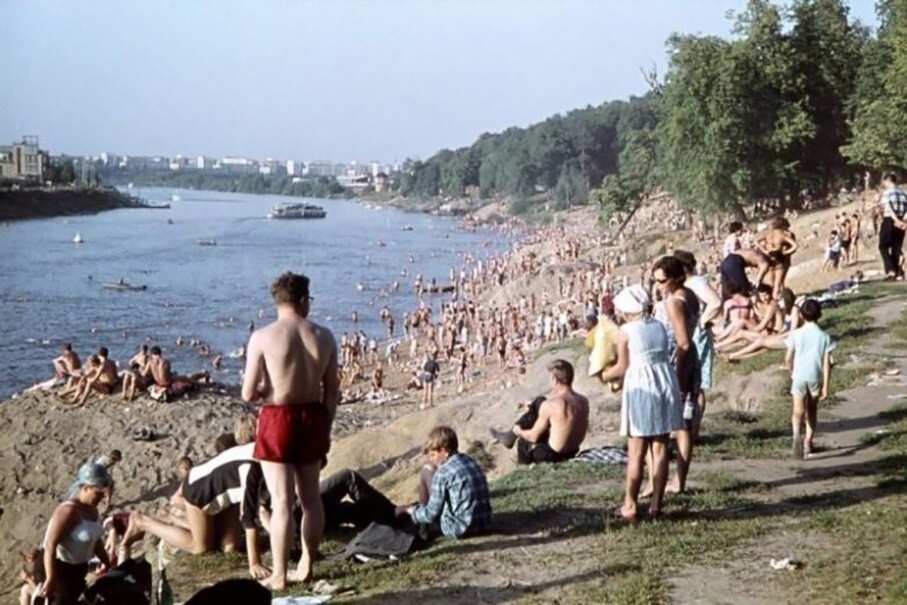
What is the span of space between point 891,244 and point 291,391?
1468 cm

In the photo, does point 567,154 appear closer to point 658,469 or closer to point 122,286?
point 122,286

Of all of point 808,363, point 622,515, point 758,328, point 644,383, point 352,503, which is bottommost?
point 352,503

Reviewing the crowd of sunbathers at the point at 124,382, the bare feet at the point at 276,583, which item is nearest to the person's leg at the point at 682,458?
the bare feet at the point at 276,583

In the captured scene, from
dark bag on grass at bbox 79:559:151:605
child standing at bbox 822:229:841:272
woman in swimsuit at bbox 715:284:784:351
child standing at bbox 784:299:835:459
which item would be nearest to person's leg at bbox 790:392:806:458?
child standing at bbox 784:299:835:459

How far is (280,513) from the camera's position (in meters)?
6.14

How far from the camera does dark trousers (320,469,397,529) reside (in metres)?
7.81

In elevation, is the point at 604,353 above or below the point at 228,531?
above

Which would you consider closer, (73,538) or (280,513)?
(280,513)

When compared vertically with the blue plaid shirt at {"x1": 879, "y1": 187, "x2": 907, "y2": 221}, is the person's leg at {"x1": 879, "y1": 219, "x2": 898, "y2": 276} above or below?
below

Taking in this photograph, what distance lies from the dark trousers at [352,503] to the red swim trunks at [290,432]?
1926 mm

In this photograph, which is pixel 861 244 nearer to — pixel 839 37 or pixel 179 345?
pixel 839 37

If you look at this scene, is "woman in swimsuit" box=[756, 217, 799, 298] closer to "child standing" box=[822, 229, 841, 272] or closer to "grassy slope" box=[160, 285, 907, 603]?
"grassy slope" box=[160, 285, 907, 603]

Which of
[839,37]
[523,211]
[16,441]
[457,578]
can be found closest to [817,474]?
[457,578]

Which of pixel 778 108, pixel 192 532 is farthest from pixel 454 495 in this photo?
pixel 778 108
